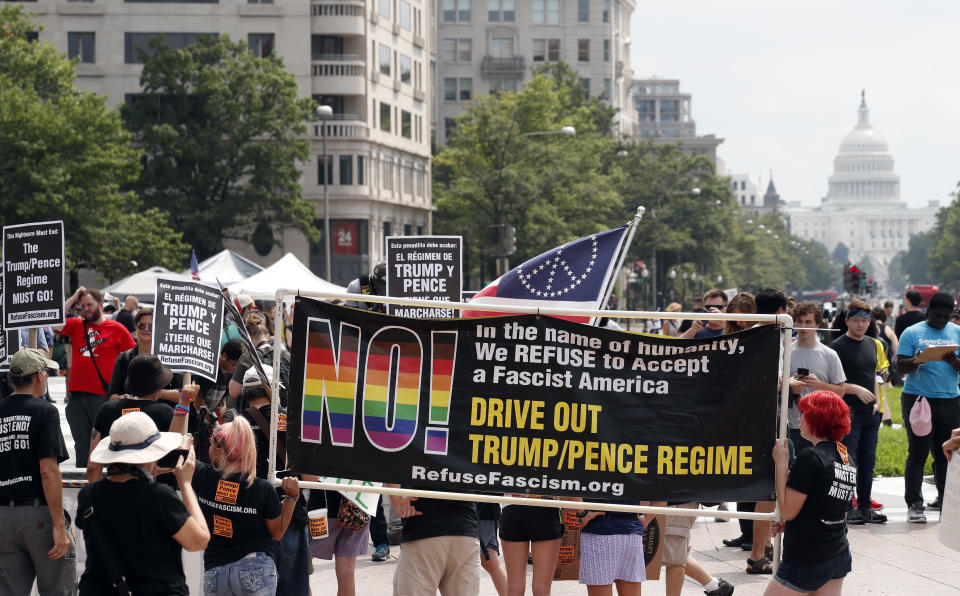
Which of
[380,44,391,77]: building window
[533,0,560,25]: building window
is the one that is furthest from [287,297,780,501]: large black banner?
[533,0,560,25]: building window

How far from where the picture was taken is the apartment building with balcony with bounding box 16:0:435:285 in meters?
65.2

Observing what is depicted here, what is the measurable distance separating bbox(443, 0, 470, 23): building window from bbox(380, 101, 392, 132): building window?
41073 millimetres

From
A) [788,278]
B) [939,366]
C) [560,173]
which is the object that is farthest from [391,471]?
[788,278]

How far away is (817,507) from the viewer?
6.96 m

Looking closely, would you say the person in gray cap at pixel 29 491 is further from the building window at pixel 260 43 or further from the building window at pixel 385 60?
the building window at pixel 385 60

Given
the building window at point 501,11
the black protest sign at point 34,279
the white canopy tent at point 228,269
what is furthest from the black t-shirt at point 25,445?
the building window at point 501,11

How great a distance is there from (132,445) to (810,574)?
11.3ft

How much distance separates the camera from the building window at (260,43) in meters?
66.1

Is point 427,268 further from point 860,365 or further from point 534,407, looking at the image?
point 534,407

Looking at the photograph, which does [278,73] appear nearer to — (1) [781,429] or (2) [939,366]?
(2) [939,366]

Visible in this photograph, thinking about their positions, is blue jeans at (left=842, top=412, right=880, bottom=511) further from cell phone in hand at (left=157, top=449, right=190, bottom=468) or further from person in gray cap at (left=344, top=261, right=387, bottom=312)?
cell phone in hand at (left=157, top=449, right=190, bottom=468)

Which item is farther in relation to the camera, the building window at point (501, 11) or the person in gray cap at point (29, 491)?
the building window at point (501, 11)

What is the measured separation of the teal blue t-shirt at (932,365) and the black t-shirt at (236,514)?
24.7 ft

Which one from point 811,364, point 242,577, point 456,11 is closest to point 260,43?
point 456,11
